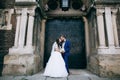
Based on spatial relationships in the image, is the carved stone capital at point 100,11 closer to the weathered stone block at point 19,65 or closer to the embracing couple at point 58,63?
the embracing couple at point 58,63

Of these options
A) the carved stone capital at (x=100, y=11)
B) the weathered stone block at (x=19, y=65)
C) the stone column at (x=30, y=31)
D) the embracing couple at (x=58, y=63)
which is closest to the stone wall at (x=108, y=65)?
the embracing couple at (x=58, y=63)

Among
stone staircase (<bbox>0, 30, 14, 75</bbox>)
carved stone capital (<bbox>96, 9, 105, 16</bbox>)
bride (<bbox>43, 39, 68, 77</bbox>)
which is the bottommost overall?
bride (<bbox>43, 39, 68, 77</bbox>)

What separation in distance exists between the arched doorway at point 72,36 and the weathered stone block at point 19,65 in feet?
5.87

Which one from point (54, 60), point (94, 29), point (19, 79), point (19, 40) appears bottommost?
point (19, 79)

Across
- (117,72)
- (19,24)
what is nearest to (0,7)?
(19,24)

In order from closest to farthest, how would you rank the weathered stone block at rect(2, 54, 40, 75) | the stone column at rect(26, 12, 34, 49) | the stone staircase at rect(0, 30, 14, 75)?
the weathered stone block at rect(2, 54, 40, 75) < the stone column at rect(26, 12, 34, 49) < the stone staircase at rect(0, 30, 14, 75)

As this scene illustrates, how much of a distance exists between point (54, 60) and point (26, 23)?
1.90 meters

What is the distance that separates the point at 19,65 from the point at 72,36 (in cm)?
308

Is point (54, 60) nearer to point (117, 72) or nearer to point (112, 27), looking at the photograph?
point (117, 72)

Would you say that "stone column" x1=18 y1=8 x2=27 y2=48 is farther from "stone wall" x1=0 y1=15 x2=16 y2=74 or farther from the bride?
the bride

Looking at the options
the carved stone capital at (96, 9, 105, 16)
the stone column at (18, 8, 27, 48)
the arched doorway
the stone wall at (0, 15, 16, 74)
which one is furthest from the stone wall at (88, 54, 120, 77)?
the stone wall at (0, 15, 16, 74)

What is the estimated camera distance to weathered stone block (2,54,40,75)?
511 centimetres

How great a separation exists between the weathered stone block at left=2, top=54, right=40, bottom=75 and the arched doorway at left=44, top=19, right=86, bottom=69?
5.87ft

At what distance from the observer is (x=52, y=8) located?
23.7 ft
